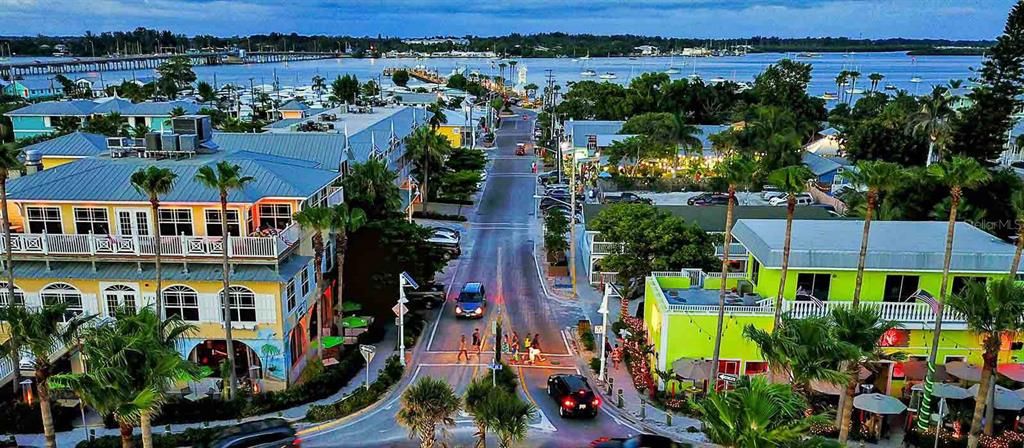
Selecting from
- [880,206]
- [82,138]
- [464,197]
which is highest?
[82,138]

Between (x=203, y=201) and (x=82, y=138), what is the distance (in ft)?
56.8

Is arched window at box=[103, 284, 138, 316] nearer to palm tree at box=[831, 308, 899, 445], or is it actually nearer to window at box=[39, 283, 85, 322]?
window at box=[39, 283, 85, 322]

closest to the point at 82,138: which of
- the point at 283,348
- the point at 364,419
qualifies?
the point at 283,348

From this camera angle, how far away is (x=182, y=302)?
1069 inches

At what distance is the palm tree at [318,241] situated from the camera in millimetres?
27562

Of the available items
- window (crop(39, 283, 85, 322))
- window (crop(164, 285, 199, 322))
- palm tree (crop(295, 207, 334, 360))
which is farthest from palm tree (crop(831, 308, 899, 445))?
window (crop(39, 283, 85, 322))

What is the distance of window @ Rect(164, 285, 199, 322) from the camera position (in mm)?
26984

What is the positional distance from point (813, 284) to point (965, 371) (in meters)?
5.38

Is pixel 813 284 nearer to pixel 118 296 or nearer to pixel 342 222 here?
pixel 342 222

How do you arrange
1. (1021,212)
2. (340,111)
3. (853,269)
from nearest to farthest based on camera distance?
(1021,212) < (853,269) < (340,111)

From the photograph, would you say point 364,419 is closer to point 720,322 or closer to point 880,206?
point 720,322

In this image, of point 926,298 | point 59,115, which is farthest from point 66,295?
point 59,115

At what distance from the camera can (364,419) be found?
25.2 metres

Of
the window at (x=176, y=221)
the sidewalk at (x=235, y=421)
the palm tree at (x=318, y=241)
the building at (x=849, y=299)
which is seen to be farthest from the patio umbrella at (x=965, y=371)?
the window at (x=176, y=221)
